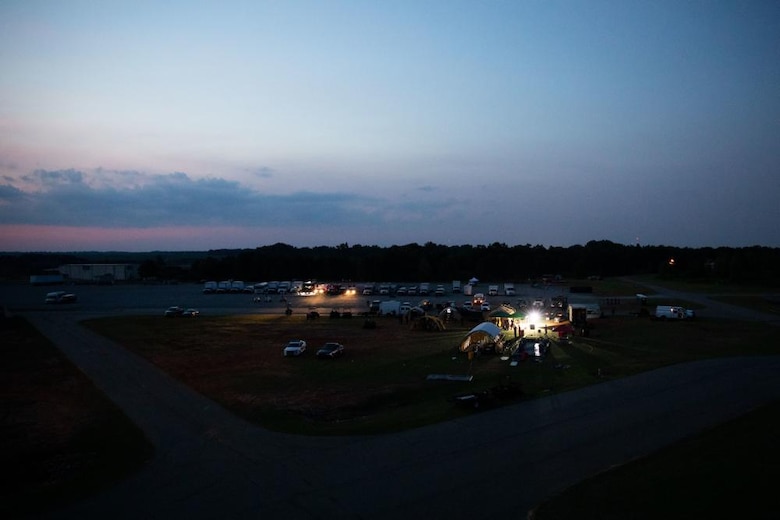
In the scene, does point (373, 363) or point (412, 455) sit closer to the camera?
point (412, 455)

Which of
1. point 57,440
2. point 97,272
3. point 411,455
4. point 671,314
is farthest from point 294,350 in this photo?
point 97,272

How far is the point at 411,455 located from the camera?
1277 cm

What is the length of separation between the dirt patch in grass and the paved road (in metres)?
0.63

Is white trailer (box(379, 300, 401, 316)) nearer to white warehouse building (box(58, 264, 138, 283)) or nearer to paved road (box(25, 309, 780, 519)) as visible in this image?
paved road (box(25, 309, 780, 519))

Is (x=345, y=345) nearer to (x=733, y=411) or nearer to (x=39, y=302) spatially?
(x=733, y=411)

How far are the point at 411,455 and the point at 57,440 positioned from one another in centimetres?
980

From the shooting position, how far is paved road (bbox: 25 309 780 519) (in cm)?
1039

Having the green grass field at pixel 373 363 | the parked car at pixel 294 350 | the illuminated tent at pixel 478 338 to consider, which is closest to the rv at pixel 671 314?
the green grass field at pixel 373 363

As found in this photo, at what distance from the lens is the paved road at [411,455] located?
10.4m

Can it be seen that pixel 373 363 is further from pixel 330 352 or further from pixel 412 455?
pixel 412 455

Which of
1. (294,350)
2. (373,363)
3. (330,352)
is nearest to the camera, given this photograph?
(373,363)

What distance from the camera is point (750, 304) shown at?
46938 millimetres

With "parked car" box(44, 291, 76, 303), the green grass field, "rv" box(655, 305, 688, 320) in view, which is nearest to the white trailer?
the green grass field

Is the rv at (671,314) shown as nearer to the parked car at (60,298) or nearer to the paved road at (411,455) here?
the paved road at (411,455)
